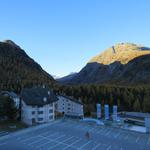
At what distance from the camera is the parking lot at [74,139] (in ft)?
157

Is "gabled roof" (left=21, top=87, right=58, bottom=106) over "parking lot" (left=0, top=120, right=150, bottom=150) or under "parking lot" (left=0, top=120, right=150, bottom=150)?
over

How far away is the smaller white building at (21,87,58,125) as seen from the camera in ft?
232

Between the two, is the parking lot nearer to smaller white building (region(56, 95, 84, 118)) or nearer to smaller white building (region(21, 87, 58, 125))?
smaller white building (region(21, 87, 58, 125))

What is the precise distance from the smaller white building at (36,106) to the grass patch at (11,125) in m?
3.52

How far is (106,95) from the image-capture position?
108 metres

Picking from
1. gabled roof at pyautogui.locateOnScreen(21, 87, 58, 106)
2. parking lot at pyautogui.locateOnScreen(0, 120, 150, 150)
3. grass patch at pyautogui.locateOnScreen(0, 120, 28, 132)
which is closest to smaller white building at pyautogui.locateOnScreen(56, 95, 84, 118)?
gabled roof at pyautogui.locateOnScreen(21, 87, 58, 106)

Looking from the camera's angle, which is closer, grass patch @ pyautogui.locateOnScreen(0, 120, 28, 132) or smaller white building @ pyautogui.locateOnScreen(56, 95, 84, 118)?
grass patch @ pyautogui.locateOnScreen(0, 120, 28, 132)

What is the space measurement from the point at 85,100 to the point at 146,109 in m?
22.7

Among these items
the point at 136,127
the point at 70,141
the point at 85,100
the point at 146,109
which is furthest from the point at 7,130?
the point at 146,109

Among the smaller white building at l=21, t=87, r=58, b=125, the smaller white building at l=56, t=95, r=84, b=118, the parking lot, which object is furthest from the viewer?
the smaller white building at l=56, t=95, r=84, b=118

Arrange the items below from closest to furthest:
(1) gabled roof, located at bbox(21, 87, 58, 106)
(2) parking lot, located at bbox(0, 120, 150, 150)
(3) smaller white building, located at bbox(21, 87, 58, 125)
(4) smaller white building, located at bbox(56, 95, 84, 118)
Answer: (2) parking lot, located at bbox(0, 120, 150, 150), (3) smaller white building, located at bbox(21, 87, 58, 125), (1) gabled roof, located at bbox(21, 87, 58, 106), (4) smaller white building, located at bbox(56, 95, 84, 118)

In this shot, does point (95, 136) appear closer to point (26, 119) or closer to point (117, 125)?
point (117, 125)

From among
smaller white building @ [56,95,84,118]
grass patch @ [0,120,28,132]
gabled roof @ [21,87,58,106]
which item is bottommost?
grass patch @ [0,120,28,132]

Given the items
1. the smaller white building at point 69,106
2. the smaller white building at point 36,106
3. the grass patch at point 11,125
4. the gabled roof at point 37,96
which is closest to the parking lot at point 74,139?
the grass patch at point 11,125
